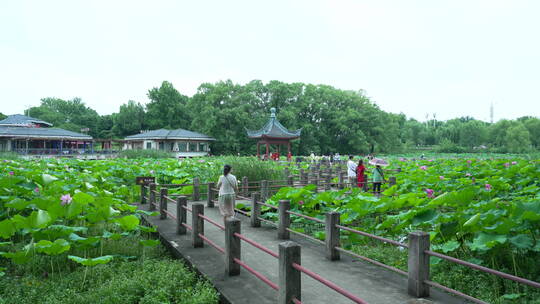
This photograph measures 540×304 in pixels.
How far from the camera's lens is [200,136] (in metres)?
39.0

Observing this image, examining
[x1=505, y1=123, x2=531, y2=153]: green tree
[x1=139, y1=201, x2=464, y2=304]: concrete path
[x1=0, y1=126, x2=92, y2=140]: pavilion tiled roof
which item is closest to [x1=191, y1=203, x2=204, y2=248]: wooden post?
[x1=139, y1=201, x2=464, y2=304]: concrete path

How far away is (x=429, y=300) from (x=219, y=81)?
38.4 meters

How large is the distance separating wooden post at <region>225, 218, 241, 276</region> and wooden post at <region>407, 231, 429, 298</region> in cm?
179

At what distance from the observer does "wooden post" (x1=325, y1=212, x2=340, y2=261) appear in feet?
15.1

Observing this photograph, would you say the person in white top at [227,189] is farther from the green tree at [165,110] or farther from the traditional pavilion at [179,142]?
the green tree at [165,110]

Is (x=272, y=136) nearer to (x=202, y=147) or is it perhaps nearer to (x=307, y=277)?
(x=202, y=147)

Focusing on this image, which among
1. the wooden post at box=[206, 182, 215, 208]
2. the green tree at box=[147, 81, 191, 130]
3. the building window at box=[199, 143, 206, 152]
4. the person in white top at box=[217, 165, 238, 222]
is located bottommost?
the wooden post at box=[206, 182, 215, 208]

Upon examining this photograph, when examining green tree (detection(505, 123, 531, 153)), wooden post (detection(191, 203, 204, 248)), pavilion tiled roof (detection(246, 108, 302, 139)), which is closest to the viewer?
wooden post (detection(191, 203, 204, 248))

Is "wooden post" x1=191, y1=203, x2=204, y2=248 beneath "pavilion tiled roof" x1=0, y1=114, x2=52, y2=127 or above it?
beneath

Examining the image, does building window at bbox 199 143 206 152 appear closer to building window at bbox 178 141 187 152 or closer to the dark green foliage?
building window at bbox 178 141 187 152

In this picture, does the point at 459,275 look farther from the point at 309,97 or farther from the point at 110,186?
the point at 309,97

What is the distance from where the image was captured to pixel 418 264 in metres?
3.35

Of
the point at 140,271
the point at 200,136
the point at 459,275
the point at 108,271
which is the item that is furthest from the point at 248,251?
the point at 200,136

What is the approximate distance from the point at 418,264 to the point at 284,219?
102 inches
